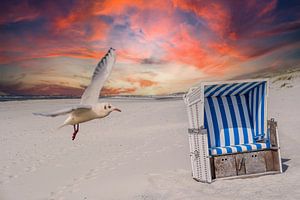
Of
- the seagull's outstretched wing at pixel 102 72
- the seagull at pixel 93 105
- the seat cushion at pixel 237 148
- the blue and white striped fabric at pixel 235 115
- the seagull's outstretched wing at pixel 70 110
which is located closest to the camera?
the seagull's outstretched wing at pixel 70 110

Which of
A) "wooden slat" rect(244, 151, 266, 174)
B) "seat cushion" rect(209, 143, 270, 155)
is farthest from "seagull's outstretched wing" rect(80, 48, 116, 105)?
"wooden slat" rect(244, 151, 266, 174)

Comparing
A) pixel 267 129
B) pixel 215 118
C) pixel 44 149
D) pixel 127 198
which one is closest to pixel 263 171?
pixel 267 129

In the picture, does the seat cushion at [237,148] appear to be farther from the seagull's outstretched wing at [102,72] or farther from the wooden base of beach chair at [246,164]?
the seagull's outstretched wing at [102,72]

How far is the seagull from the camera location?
1459 millimetres

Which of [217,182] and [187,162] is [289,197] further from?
[187,162]

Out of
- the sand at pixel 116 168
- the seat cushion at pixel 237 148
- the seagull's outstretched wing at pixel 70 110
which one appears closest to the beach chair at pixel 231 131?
the seat cushion at pixel 237 148

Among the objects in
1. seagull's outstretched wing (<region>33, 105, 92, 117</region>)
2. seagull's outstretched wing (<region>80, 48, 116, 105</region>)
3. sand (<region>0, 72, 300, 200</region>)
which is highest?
seagull's outstretched wing (<region>80, 48, 116, 105</region>)

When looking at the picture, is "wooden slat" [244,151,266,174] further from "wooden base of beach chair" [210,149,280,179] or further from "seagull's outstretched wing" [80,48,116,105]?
"seagull's outstretched wing" [80,48,116,105]

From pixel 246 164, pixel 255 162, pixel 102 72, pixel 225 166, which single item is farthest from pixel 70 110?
pixel 255 162

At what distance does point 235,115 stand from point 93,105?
5362 millimetres

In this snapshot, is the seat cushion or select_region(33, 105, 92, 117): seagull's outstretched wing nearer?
select_region(33, 105, 92, 117): seagull's outstretched wing

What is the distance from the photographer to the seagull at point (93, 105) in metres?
1.46

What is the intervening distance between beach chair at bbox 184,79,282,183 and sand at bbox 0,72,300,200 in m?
0.30

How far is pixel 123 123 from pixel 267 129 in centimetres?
1117
